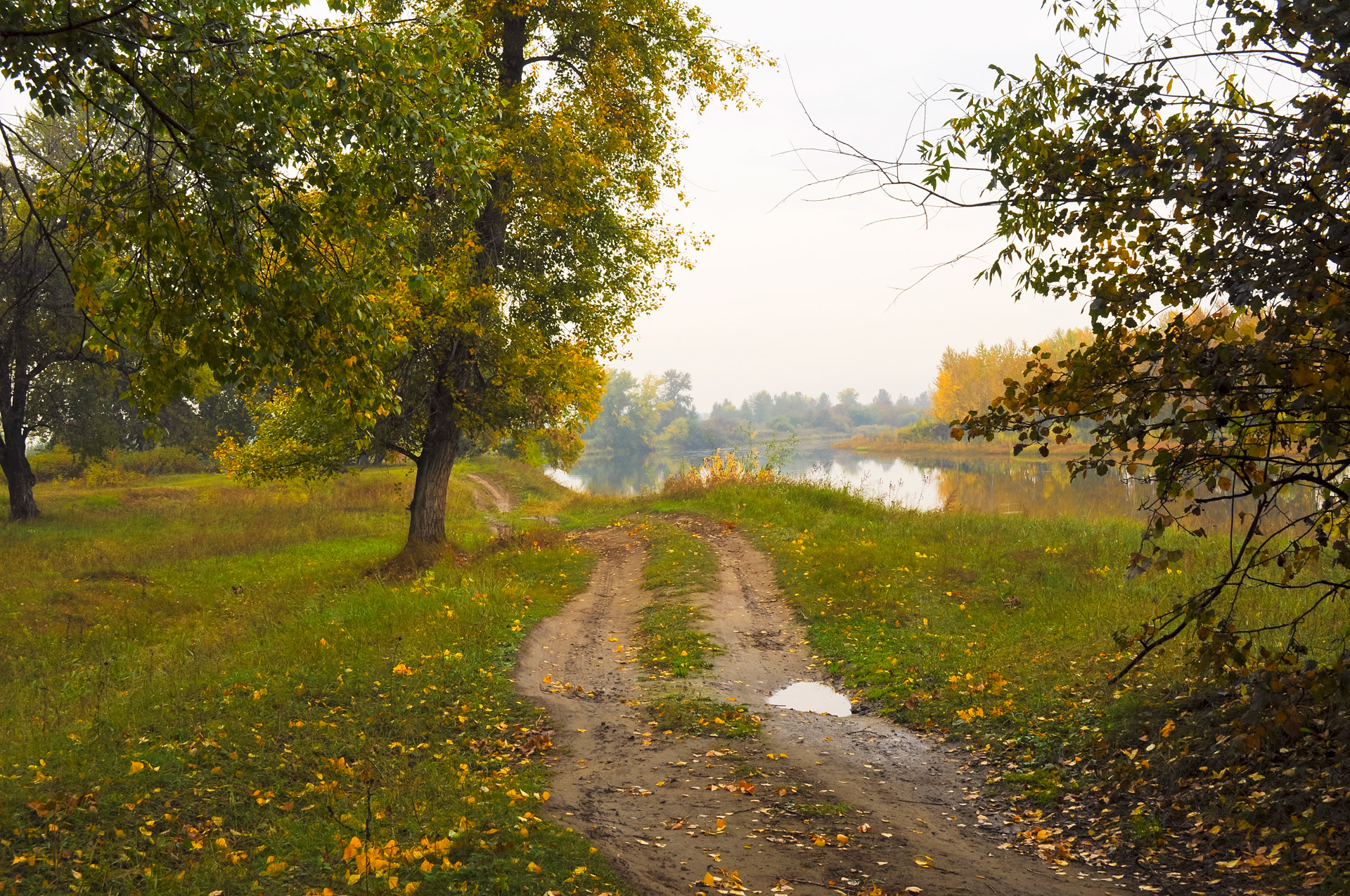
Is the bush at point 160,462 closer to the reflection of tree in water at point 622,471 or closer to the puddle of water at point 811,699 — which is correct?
the reflection of tree in water at point 622,471

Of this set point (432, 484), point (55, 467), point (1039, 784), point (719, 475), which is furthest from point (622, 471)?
point (1039, 784)

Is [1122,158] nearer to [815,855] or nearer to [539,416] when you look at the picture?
[815,855]

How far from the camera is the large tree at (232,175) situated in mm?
5500

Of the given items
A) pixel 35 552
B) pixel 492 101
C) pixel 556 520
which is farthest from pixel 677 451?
pixel 492 101

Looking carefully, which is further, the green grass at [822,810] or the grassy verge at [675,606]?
the grassy verge at [675,606]

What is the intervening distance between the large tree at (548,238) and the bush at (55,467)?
25.3 meters

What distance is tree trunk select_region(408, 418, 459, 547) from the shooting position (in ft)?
58.4

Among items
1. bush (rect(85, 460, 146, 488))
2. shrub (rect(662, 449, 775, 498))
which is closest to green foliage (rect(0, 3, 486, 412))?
shrub (rect(662, 449, 775, 498))

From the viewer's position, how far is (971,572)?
14492mm

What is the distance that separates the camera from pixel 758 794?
6.66 metres

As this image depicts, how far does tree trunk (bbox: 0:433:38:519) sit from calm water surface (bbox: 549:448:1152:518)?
1875 cm

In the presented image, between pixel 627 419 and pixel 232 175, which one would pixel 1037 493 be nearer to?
pixel 232 175

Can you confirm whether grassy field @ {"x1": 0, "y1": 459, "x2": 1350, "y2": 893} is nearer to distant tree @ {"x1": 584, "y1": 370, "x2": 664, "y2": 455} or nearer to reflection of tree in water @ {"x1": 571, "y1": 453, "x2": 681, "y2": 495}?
reflection of tree in water @ {"x1": 571, "y1": 453, "x2": 681, "y2": 495}

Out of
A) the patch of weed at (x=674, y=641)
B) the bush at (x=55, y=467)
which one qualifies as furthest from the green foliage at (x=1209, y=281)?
the bush at (x=55, y=467)
